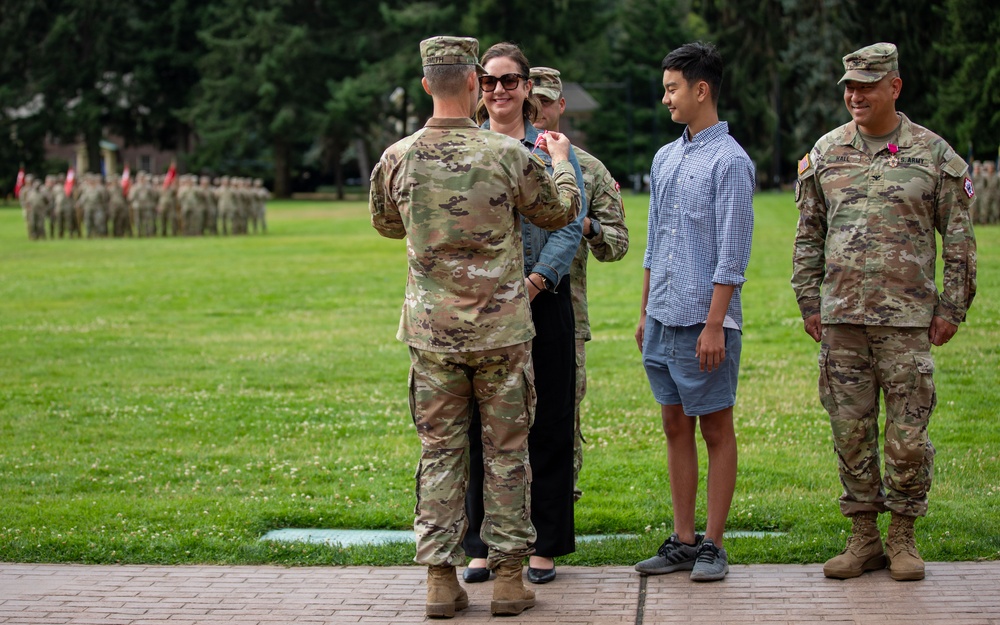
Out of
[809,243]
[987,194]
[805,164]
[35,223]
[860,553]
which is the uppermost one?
[805,164]

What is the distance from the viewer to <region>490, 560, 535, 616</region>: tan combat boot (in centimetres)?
483

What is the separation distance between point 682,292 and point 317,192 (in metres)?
80.1

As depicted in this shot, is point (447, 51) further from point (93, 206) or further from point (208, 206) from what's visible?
point (208, 206)

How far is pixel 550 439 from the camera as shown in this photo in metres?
5.20

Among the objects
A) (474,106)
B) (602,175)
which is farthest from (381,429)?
(474,106)

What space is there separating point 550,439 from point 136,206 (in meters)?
34.9

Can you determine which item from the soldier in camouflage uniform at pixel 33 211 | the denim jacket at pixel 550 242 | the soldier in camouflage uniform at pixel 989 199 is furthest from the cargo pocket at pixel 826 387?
the soldier in camouflage uniform at pixel 33 211

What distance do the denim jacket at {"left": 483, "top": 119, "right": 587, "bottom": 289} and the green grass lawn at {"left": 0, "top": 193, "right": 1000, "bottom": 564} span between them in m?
1.45

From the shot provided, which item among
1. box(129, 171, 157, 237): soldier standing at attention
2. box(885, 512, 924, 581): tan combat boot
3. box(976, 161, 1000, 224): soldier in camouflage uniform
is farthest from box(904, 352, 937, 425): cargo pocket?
box(129, 171, 157, 237): soldier standing at attention

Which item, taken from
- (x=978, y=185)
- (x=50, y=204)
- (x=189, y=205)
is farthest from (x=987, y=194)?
(x=50, y=204)

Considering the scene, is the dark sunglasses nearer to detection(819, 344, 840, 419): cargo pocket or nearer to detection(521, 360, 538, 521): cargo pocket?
detection(521, 360, 538, 521): cargo pocket

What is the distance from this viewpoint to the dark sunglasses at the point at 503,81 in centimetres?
507

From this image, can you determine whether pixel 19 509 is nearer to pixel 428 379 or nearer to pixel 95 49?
pixel 428 379

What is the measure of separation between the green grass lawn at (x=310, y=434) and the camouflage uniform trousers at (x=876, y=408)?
1.58ft
